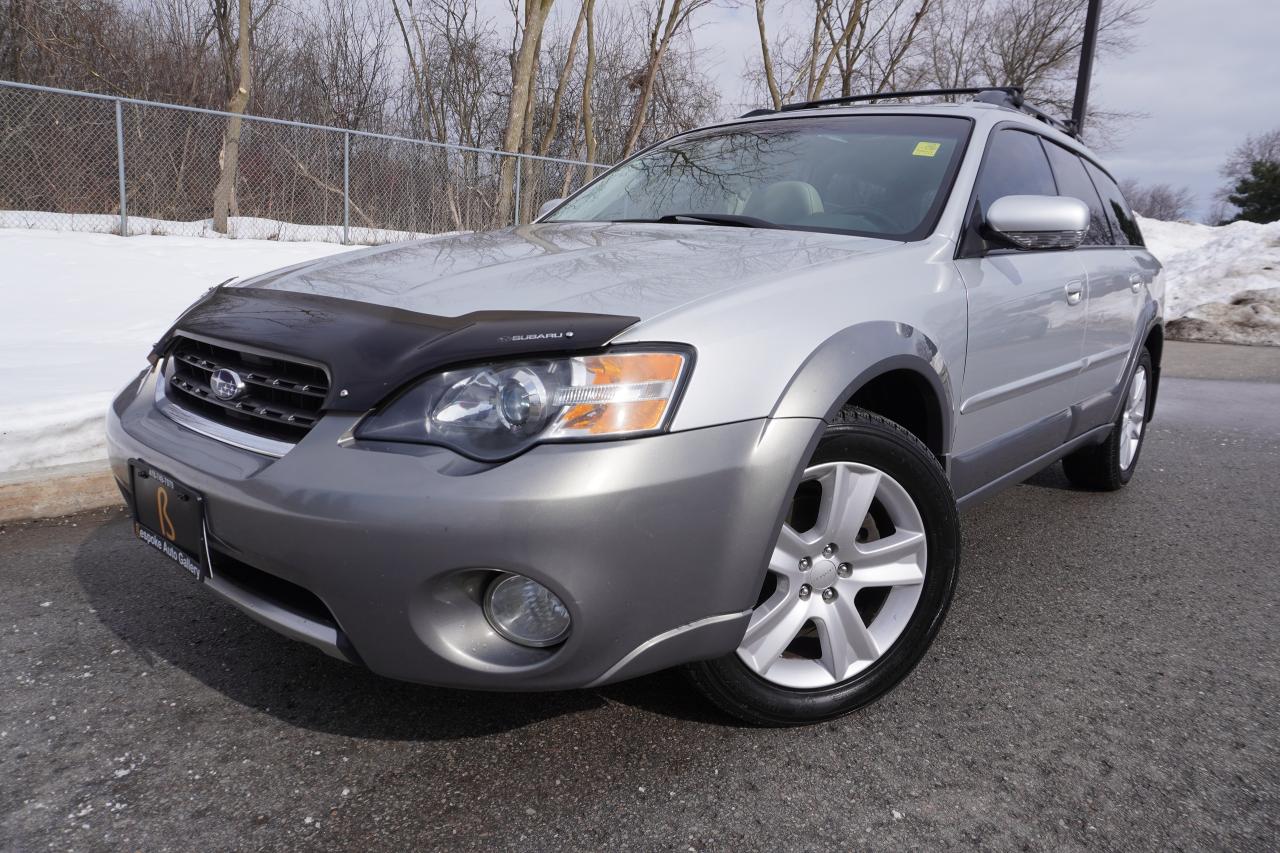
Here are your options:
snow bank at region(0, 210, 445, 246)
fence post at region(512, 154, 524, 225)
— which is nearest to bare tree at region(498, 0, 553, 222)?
fence post at region(512, 154, 524, 225)

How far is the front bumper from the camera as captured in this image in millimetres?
1604

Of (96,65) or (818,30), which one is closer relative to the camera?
(96,65)

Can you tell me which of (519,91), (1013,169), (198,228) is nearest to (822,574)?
(1013,169)

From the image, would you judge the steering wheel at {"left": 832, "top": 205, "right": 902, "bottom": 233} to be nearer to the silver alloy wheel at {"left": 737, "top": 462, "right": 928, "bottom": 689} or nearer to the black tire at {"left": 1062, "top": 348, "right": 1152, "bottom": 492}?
the silver alloy wheel at {"left": 737, "top": 462, "right": 928, "bottom": 689}

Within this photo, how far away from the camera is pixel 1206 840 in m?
1.79

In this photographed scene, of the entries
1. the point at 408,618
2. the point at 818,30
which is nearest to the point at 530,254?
the point at 408,618

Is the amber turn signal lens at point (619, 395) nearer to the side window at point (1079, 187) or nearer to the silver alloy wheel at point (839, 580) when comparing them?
the silver alloy wheel at point (839, 580)

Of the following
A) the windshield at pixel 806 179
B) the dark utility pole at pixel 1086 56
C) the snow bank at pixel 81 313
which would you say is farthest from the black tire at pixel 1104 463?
the dark utility pole at pixel 1086 56

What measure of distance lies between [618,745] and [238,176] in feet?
36.7

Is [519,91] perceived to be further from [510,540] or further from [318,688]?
[510,540]

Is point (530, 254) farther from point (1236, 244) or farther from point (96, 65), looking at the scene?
point (96, 65)

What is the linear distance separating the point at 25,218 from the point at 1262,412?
11.8 m

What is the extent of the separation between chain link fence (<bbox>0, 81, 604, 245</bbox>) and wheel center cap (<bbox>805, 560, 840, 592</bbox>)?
9.82m

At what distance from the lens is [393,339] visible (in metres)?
1.79
